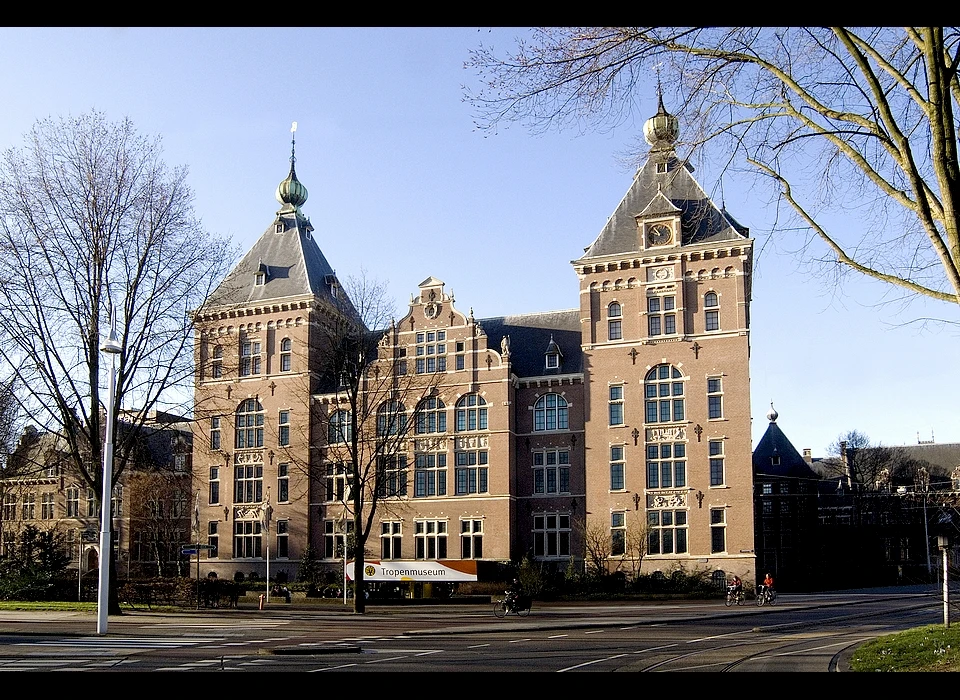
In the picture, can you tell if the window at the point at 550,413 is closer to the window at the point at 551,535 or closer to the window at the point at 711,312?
the window at the point at 551,535

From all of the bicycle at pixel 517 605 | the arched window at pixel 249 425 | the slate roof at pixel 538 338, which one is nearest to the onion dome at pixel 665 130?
the bicycle at pixel 517 605

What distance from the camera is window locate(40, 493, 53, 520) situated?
7969cm

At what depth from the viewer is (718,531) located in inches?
2024

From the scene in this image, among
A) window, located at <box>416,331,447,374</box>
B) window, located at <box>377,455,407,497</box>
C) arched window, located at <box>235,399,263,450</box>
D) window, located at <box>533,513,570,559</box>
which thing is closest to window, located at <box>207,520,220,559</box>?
arched window, located at <box>235,399,263,450</box>

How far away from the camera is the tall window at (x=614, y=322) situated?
182 ft

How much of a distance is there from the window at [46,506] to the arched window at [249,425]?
85.4ft

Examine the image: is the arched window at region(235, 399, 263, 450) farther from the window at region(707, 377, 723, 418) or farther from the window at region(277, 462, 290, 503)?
the window at region(707, 377, 723, 418)

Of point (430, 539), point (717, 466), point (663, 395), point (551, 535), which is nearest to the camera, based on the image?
point (717, 466)

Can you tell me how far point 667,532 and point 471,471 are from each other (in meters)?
12.3

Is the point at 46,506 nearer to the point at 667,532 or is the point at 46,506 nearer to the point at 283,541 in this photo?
the point at 283,541

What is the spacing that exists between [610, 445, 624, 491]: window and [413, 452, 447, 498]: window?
10494 mm

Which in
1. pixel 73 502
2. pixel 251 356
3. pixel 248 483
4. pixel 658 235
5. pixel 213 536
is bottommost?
pixel 213 536

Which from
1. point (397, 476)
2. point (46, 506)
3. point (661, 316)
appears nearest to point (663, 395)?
point (661, 316)
